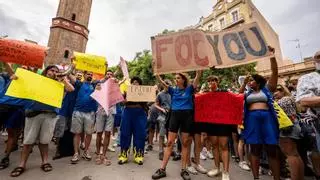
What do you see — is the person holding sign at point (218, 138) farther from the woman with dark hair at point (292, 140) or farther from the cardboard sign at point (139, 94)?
the cardboard sign at point (139, 94)

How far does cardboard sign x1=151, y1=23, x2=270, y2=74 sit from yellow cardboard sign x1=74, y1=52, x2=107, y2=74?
4.83ft

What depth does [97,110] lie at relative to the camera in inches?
Result: 193

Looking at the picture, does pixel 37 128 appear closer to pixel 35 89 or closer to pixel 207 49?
pixel 35 89

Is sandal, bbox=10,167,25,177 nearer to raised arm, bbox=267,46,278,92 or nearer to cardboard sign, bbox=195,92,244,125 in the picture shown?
cardboard sign, bbox=195,92,244,125

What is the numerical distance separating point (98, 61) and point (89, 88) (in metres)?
0.73

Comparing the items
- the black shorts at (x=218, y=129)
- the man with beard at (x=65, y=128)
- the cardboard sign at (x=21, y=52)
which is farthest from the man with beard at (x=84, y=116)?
the black shorts at (x=218, y=129)

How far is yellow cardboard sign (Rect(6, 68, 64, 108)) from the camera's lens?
3.55m

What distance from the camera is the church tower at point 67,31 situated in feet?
66.3

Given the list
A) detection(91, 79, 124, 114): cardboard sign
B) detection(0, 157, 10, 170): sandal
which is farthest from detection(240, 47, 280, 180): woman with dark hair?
detection(0, 157, 10, 170): sandal

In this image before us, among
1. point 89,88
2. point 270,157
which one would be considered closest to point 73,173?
point 89,88

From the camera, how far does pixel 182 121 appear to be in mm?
3992

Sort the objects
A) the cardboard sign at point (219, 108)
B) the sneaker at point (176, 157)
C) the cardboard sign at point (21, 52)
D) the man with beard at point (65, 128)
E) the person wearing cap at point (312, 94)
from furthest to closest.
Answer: the sneaker at point (176, 157), the man with beard at point (65, 128), the cardboard sign at point (219, 108), the cardboard sign at point (21, 52), the person wearing cap at point (312, 94)

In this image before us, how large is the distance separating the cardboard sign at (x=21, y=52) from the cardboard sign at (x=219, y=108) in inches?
126

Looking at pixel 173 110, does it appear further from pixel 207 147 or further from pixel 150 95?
pixel 207 147
